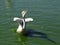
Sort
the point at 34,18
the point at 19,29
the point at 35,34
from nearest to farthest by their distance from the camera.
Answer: the point at 19,29 < the point at 35,34 < the point at 34,18

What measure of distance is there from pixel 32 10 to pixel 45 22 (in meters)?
3.47

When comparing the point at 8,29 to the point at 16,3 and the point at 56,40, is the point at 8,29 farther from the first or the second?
the point at 16,3

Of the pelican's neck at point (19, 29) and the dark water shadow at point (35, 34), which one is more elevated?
the pelican's neck at point (19, 29)

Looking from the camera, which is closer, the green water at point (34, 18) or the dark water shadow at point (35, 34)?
the green water at point (34, 18)

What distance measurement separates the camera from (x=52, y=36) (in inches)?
710

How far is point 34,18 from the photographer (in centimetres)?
2133

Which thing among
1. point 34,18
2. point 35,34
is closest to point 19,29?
point 35,34

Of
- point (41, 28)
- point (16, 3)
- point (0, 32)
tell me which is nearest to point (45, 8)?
point (16, 3)

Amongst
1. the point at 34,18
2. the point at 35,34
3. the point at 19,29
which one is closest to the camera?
the point at 19,29

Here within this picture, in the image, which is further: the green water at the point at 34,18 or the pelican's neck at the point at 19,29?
the pelican's neck at the point at 19,29

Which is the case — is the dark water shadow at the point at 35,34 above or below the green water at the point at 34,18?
below

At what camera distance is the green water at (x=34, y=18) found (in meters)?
17.7

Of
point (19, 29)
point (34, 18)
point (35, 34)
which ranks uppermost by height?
point (34, 18)

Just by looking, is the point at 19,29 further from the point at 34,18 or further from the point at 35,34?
the point at 34,18
